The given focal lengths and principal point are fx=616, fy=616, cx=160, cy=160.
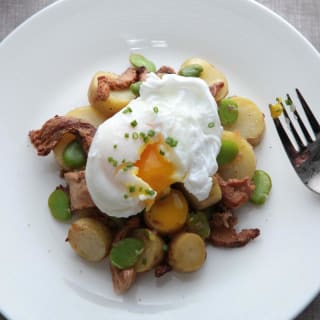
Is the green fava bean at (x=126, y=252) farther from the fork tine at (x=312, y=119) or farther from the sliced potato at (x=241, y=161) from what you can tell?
the fork tine at (x=312, y=119)

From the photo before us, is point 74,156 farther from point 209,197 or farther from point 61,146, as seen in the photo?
point 209,197

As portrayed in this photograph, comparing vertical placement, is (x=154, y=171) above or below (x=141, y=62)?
below

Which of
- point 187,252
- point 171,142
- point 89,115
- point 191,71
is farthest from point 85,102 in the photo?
point 187,252

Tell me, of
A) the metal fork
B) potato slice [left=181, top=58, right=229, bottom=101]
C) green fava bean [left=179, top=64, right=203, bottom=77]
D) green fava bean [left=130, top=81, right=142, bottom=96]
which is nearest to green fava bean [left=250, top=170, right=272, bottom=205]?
the metal fork

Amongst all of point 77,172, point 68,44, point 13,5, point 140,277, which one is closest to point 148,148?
point 77,172

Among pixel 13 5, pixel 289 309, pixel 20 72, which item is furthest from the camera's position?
pixel 13 5

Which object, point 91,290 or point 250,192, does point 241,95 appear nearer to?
point 250,192
